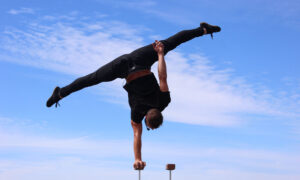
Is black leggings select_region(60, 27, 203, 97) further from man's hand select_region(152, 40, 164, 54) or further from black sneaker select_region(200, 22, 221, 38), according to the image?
black sneaker select_region(200, 22, 221, 38)

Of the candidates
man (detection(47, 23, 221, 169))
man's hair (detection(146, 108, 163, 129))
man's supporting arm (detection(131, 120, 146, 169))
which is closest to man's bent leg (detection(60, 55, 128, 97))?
man (detection(47, 23, 221, 169))

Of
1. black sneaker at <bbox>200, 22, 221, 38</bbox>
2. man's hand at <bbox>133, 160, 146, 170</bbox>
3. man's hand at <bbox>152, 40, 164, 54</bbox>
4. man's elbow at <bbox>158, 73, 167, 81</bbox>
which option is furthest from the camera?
black sneaker at <bbox>200, 22, 221, 38</bbox>

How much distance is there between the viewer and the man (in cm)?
1123

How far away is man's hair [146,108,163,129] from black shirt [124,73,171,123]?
1.59 ft

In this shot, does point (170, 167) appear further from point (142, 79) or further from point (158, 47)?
point (158, 47)

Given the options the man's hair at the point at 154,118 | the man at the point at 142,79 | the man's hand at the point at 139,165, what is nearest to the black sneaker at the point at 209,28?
the man at the point at 142,79

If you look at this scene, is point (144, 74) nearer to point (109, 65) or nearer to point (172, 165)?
point (109, 65)

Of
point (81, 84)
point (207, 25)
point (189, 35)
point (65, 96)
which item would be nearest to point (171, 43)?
point (189, 35)

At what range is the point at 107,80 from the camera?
39.7 feet

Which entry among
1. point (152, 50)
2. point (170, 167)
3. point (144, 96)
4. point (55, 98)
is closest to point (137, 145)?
point (170, 167)

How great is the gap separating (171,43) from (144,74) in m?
1.18

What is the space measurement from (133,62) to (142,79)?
1.83ft

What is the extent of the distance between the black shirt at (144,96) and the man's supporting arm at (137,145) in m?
0.16

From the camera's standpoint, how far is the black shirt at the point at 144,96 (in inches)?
444
